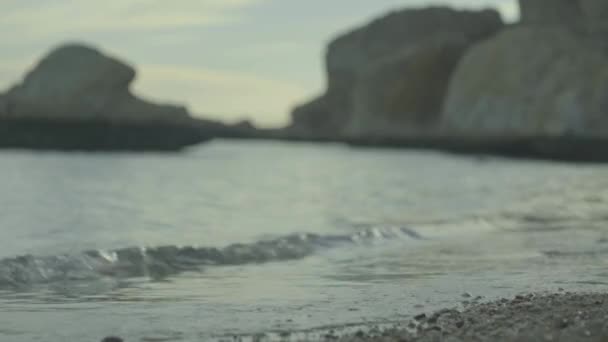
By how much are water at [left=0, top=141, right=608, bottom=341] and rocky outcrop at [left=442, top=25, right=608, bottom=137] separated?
275 ft

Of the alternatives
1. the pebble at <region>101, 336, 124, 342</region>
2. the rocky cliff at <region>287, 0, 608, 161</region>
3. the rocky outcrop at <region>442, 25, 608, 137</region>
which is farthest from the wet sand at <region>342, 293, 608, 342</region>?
the rocky outcrop at <region>442, 25, 608, 137</region>

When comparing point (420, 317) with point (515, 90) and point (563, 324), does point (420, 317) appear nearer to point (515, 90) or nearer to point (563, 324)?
point (563, 324)

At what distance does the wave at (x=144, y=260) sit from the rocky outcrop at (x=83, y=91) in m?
77.7

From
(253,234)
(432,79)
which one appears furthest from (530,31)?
(253,234)

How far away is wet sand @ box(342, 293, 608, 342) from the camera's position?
6.98 metres

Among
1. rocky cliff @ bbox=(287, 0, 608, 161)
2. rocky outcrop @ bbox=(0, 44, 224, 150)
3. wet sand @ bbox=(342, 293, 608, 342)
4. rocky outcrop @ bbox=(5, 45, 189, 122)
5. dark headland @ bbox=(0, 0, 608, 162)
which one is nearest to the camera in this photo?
wet sand @ bbox=(342, 293, 608, 342)

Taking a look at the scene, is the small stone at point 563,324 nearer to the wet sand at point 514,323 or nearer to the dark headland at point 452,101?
the wet sand at point 514,323

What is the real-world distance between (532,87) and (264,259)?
368 feet

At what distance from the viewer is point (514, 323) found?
7.59m

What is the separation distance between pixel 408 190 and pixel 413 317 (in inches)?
1079

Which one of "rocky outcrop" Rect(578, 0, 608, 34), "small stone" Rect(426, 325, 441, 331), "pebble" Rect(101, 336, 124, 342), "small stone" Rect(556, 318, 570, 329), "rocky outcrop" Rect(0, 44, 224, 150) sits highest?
"rocky outcrop" Rect(578, 0, 608, 34)

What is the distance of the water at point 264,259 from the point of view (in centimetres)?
848

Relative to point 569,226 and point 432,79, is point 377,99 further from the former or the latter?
point 569,226

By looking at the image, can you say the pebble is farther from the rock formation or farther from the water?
the rock formation
